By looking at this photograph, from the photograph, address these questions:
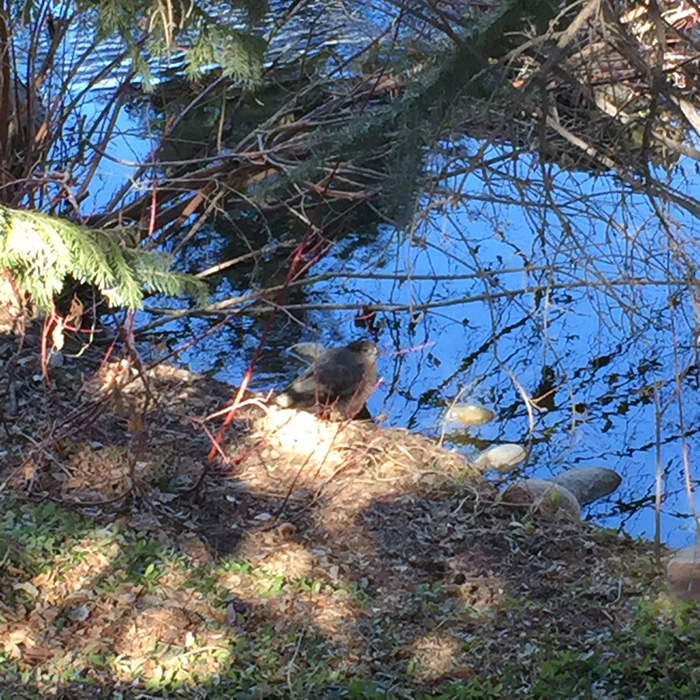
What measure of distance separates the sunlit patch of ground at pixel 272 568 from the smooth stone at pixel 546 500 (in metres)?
0.11

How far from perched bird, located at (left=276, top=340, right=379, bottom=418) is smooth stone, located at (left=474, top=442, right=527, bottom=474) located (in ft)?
2.81

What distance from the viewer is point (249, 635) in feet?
13.1

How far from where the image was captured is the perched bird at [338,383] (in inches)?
260

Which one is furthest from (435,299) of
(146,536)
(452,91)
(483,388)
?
(452,91)

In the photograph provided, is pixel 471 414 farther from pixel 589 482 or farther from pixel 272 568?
pixel 272 568

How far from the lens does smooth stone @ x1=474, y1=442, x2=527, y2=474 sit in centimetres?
629

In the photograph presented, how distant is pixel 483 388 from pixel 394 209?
5.11 meters

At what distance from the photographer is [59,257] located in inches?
137

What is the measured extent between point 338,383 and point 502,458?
46.4 inches

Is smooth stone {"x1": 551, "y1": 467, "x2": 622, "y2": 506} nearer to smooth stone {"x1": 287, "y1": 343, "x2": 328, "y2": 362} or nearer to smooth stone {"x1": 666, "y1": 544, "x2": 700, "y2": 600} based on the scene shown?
smooth stone {"x1": 666, "y1": 544, "x2": 700, "y2": 600}

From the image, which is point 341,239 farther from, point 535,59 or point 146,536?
point 535,59

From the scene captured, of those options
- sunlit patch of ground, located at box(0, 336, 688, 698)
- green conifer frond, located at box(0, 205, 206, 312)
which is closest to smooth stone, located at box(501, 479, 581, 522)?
sunlit patch of ground, located at box(0, 336, 688, 698)

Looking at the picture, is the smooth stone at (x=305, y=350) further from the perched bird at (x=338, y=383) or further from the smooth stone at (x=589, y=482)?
the smooth stone at (x=589, y=482)

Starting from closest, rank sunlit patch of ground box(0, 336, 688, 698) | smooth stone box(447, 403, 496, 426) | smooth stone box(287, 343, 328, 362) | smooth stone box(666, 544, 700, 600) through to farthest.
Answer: sunlit patch of ground box(0, 336, 688, 698) → smooth stone box(666, 544, 700, 600) → smooth stone box(447, 403, 496, 426) → smooth stone box(287, 343, 328, 362)
